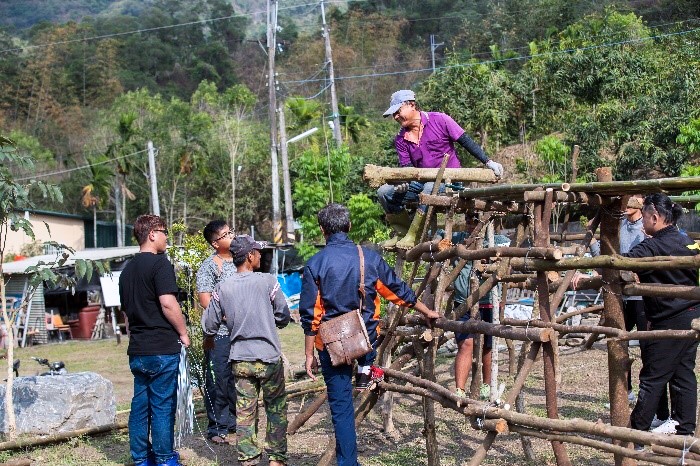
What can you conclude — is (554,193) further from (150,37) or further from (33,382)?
(150,37)

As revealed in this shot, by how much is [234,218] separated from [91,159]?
6.85 metres

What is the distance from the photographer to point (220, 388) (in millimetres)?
7219

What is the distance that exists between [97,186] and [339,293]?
3365cm

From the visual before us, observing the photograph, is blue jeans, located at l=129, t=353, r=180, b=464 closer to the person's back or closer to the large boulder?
the person's back

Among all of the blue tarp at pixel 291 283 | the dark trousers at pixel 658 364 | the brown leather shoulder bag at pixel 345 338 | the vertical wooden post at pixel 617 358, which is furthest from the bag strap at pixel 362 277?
the blue tarp at pixel 291 283

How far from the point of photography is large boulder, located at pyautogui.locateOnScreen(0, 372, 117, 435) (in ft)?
24.9

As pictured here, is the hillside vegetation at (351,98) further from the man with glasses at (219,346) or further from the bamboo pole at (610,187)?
the bamboo pole at (610,187)

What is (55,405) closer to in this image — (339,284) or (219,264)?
(219,264)

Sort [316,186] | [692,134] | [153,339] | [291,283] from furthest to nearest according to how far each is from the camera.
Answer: [316,186] → [291,283] → [692,134] → [153,339]

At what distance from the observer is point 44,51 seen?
57469mm

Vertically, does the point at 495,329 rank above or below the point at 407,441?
above

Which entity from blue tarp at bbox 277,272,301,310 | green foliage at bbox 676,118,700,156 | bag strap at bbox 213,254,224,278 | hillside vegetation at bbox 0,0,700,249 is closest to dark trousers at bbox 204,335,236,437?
bag strap at bbox 213,254,224,278

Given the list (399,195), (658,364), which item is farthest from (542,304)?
(399,195)

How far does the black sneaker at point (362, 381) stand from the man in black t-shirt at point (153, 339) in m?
1.33
